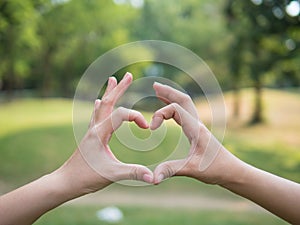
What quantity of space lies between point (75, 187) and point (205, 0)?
705 centimetres

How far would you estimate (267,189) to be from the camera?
1.85 ft

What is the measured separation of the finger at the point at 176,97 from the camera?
21.4 inches

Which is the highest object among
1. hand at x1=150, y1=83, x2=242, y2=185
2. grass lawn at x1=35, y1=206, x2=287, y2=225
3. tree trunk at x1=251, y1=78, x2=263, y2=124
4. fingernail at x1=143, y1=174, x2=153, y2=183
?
hand at x1=150, y1=83, x2=242, y2=185

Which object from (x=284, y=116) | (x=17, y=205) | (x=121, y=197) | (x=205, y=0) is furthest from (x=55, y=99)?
(x=17, y=205)

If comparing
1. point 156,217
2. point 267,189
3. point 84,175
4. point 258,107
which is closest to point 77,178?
point 84,175

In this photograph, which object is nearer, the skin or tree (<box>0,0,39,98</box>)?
the skin

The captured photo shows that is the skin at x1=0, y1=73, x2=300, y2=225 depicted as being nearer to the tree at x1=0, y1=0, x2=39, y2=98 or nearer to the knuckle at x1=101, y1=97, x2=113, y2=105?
the knuckle at x1=101, y1=97, x2=113, y2=105

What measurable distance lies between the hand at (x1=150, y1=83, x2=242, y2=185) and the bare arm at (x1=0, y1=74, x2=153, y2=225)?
0.07 ft

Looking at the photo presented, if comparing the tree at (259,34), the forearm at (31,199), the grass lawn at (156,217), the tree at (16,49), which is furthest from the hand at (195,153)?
the tree at (16,49)

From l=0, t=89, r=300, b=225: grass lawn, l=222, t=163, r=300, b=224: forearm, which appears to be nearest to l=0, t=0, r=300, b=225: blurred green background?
l=0, t=89, r=300, b=225: grass lawn

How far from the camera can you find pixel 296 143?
6203 millimetres

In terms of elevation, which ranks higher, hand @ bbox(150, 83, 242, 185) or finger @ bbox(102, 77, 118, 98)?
finger @ bbox(102, 77, 118, 98)

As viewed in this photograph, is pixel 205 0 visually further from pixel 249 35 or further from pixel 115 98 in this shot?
pixel 115 98

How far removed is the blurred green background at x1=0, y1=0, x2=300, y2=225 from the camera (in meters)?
5.12
